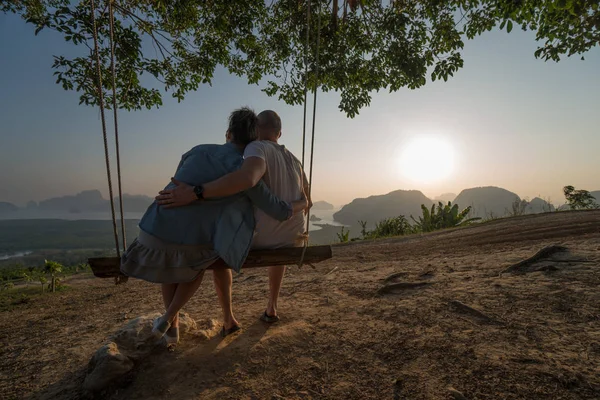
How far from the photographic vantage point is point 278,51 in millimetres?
6875

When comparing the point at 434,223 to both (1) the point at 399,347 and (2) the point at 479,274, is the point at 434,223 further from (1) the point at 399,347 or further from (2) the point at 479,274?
(1) the point at 399,347

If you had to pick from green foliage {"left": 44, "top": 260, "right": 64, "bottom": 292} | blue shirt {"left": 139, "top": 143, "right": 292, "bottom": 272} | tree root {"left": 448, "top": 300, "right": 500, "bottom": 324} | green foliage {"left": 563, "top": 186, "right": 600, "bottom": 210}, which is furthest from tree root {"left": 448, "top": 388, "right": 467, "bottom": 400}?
green foliage {"left": 563, "top": 186, "right": 600, "bottom": 210}

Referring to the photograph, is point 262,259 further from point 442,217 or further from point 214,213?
point 442,217

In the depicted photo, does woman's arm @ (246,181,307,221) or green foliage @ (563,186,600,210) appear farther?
green foliage @ (563,186,600,210)

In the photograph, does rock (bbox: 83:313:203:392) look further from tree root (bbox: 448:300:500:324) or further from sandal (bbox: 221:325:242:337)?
tree root (bbox: 448:300:500:324)

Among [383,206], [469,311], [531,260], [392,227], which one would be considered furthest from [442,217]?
[383,206]

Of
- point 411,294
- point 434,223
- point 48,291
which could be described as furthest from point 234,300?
point 434,223

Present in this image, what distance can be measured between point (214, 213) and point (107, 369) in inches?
43.1

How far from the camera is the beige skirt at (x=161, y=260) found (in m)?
1.88

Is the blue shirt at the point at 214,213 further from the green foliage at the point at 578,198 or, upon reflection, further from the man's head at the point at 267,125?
the green foliage at the point at 578,198

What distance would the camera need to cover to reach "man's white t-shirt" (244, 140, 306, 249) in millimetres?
2215

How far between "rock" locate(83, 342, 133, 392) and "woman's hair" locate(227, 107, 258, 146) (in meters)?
1.54

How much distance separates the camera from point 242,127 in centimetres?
220

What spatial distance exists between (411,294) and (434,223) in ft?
30.1
